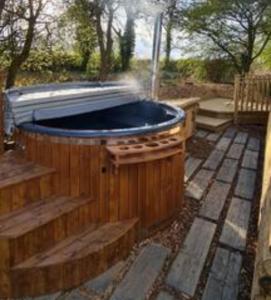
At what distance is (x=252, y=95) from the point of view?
7305mm

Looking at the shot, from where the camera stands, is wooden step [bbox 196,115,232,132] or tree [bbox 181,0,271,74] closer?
wooden step [bbox 196,115,232,132]

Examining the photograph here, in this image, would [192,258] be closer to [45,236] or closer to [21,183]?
[45,236]

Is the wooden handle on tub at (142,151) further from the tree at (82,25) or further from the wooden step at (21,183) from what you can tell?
the tree at (82,25)

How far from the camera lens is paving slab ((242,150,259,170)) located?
16.5 feet

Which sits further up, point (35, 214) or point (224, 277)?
point (35, 214)

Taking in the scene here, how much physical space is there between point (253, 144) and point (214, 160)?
131 centimetres

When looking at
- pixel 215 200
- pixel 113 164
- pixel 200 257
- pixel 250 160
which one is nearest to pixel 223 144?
pixel 250 160

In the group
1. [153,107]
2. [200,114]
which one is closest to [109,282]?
[153,107]

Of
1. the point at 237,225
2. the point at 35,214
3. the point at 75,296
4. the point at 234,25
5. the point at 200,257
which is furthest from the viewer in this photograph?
the point at 234,25

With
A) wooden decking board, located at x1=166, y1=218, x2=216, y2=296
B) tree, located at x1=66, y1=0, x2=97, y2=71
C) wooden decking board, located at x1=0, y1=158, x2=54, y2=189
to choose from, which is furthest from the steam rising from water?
wooden decking board, located at x1=0, y1=158, x2=54, y2=189

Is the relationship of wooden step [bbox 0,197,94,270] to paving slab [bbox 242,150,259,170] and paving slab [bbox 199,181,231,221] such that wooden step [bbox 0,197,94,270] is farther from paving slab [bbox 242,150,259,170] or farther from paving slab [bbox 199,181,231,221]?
paving slab [bbox 242,150,259,170]

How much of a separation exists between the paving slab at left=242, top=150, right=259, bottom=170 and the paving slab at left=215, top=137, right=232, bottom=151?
13.7 inches

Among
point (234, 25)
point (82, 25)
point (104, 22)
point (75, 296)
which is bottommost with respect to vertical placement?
point (75, 296)

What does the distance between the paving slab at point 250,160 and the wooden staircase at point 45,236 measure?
8.88ft
